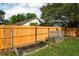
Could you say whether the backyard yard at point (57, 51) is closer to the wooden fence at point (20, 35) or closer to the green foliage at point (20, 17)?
the wooden fence at point (20, 35)

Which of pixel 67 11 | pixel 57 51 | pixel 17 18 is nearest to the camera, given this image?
pixel 57 51

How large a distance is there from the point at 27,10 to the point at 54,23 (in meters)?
3.41

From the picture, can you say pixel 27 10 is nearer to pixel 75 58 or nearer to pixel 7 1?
pixel 7 1

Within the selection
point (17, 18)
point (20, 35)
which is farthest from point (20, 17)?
point (20, 35)

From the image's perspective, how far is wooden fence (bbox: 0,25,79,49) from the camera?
12066 millimetres

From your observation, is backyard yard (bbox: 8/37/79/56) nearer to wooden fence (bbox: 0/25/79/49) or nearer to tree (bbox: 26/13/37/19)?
wooden fence (bbox: 0/25/79/49)

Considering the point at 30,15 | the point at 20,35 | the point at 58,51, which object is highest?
the point at 30,15

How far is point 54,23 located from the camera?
1706 cm

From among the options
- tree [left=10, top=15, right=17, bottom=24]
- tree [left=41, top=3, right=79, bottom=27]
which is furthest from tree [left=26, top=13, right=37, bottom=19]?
tree [left=41, top=3, right=79, bottom=27]

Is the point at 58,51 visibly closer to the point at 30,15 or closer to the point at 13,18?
the point at 30,15

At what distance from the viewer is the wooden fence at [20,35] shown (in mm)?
12066

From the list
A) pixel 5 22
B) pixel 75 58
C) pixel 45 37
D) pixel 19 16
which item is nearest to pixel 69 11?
pixel 45 37

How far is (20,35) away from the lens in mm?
13914

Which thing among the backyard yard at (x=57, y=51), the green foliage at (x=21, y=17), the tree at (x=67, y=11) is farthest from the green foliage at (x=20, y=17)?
the tree at (x=67, y=11)
